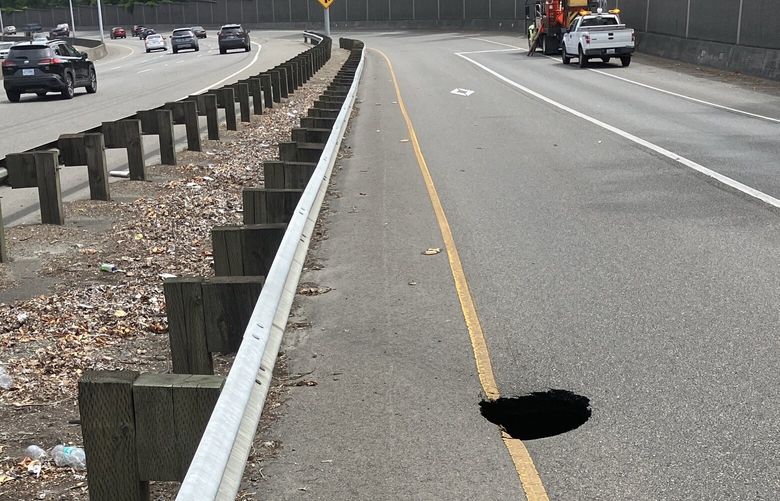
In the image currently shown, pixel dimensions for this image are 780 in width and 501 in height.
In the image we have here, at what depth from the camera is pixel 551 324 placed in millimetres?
7098

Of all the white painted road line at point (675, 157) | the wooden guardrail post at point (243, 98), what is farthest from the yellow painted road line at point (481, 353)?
the wooden guardrail post at point (243, 98)

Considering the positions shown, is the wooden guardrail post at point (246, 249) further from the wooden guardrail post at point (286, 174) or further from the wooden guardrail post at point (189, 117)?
the wooden guardrail post at point (189, 117)

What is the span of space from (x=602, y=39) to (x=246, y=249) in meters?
33.0

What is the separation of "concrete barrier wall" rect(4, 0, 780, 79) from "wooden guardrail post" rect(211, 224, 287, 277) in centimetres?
2646

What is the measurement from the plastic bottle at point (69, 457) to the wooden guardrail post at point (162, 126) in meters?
10.2

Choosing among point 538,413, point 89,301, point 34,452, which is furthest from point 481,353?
point 89,301

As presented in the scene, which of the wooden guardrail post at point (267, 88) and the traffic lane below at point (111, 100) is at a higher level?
the wooden guardrail post at point (267, 88)

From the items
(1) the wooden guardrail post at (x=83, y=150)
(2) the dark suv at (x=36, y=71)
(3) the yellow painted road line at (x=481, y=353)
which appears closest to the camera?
(3) the yellow painted road line at (x=481, y=353)

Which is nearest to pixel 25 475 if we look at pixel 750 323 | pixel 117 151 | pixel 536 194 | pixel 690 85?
pixel 750 323

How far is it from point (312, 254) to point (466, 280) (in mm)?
1863

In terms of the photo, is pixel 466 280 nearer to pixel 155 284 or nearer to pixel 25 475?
pixel 155 284

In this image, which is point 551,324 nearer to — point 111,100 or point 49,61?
point 111,100

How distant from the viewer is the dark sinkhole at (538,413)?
5.34m

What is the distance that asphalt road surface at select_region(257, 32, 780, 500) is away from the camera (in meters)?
4.86
